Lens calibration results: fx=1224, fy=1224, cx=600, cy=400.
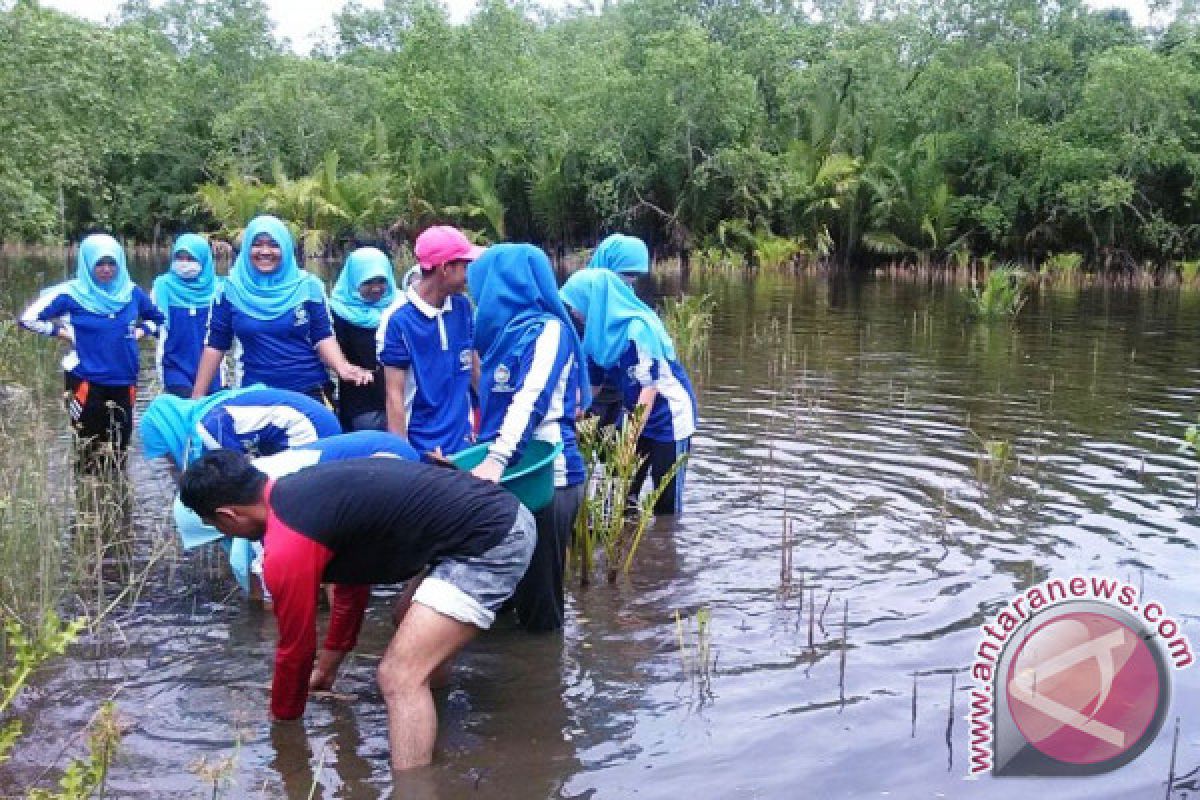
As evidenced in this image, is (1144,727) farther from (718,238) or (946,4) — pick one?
(946,4)

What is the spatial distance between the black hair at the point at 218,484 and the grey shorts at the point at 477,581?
24.1 inches

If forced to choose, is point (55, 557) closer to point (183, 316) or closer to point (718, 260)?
point (183, 316)

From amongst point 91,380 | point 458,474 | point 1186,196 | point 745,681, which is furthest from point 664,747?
point 1186,196

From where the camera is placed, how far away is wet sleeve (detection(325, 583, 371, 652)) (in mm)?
4324

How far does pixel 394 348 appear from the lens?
5.36 m

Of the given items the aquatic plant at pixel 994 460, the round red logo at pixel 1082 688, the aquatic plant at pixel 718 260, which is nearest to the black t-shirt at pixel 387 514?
the round red logo at pixel 1082 688

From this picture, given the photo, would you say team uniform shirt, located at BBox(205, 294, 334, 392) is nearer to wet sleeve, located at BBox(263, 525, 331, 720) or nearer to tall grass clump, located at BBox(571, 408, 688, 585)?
tall grass clump, located at BBox(571, 408, 688, 585)

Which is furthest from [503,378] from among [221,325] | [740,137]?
[740,137]

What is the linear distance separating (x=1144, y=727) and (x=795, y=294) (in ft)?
64.2

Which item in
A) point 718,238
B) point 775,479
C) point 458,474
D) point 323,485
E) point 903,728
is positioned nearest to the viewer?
point 323,485

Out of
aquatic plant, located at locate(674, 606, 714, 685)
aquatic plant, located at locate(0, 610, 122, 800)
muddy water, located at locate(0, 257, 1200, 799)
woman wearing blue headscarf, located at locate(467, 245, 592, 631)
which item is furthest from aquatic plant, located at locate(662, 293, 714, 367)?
aquatic plant, located at locate(0, 610, 122, 800)

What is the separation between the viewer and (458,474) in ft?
12.9

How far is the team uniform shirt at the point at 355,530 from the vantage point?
11.7ft

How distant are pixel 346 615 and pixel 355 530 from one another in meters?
0.83
